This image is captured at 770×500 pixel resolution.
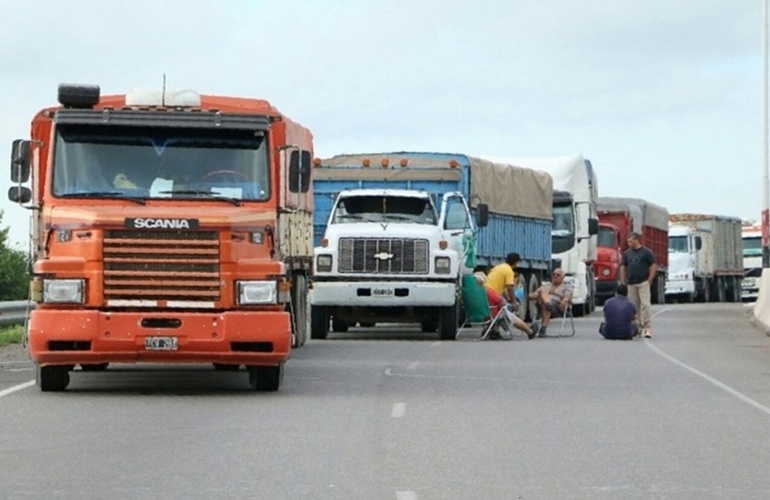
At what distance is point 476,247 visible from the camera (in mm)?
37250

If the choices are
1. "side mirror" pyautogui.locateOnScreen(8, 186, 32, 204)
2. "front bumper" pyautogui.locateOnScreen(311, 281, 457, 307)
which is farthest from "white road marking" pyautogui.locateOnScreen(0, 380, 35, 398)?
"front bumper" pyautogui.locateOnScreen(311, 281, 457, 307)

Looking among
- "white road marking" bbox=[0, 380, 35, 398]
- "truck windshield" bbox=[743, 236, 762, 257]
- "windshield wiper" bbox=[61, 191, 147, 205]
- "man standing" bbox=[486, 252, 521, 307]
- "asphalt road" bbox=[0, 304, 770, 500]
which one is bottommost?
"asphalt road" bbox=[0, 304, 770, 500]

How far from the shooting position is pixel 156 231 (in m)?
19.0

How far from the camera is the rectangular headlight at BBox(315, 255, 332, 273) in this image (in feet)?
106

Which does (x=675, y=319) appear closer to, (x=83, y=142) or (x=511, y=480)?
(x=83, y=142)

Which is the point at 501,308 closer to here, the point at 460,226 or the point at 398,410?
the point at 460,226

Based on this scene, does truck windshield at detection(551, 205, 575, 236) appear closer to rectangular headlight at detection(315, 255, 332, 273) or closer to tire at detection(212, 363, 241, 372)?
rectangular headlight at detection(315, 255, 332, 273)

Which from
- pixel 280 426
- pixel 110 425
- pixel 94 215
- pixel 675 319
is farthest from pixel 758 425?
A: pixel 675 319

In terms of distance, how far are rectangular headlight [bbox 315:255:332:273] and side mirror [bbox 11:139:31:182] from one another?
13067 millimetres

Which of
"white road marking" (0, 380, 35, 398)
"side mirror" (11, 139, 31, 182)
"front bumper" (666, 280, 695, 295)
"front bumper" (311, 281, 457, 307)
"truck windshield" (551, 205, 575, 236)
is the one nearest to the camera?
"side mirror" (11, 139, 31, 182)

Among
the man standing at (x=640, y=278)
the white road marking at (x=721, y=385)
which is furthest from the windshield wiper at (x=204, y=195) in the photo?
the man standing at (x=640, y=278)

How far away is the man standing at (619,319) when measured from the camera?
3347 cm

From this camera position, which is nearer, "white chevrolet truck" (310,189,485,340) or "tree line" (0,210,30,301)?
"white chevrolet truck" (310,189,485,340)

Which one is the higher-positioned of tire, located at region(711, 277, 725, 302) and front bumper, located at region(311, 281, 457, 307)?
tire, located at region(711, 277, 725, 302)
